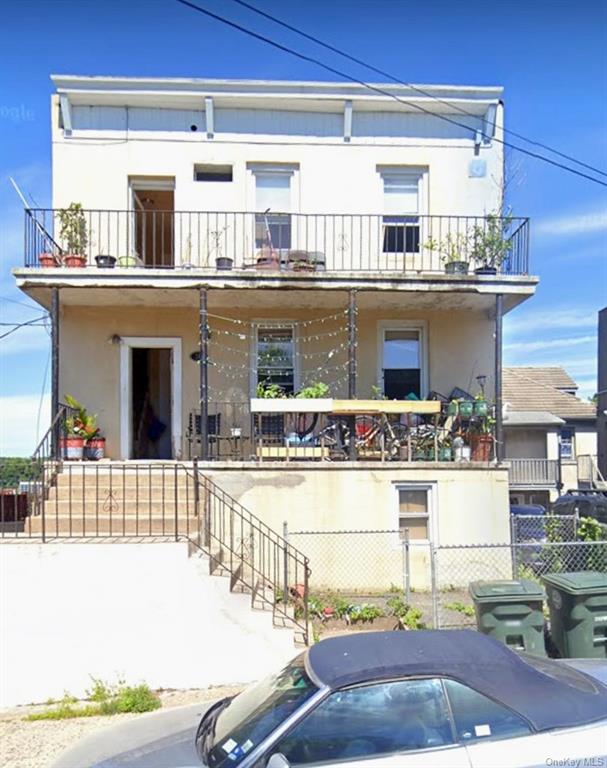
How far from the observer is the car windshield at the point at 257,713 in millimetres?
2766

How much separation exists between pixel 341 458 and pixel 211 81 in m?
7.13

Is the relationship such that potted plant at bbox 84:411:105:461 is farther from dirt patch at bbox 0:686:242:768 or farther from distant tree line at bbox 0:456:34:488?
dirt patch at bbox 0:686:242:768

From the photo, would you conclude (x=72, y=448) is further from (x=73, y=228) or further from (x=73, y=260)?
(x=73, y=228)

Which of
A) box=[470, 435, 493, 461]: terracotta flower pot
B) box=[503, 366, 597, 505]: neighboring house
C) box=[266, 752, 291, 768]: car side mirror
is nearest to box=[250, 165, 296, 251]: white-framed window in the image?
box=[470, 435, 493, 461]: terracotta flower pot

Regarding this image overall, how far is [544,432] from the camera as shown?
22.9 m

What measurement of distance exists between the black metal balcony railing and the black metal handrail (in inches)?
167

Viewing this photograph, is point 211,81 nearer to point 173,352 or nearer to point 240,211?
point 240,211

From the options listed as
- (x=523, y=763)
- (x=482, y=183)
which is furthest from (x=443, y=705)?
(x=482, y=183)

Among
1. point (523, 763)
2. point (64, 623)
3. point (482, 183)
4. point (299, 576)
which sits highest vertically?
point (482, 183)

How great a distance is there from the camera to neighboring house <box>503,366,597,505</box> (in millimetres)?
21875

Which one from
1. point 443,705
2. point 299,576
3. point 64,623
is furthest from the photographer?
point 299,576

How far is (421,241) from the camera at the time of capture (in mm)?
10531

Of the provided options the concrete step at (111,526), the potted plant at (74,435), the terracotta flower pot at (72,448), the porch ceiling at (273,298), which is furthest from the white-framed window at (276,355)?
the concrete step at (111,526)

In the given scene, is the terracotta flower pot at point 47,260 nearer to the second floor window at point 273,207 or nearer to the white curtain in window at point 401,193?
the second floor window at point 273,207
